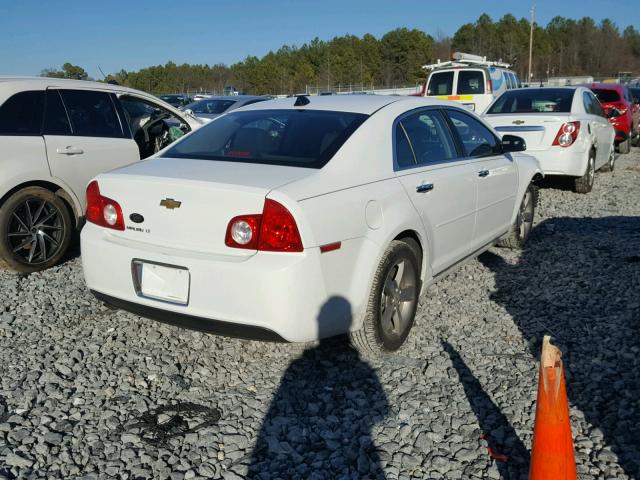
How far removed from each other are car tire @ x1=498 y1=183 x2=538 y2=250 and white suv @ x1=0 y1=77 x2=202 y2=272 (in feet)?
12.8

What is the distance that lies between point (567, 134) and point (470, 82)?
8665mm

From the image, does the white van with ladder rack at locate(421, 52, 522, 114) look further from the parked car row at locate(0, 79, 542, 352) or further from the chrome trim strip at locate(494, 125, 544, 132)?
the parked car row at locate(0, 79, 542, 352)

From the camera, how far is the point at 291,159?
3.74 metres

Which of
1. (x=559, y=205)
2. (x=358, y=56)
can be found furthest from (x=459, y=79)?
(x=358, y=56)

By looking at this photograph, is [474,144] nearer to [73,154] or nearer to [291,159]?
[291,159]

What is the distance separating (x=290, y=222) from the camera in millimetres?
3133

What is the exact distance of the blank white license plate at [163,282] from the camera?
335 cm

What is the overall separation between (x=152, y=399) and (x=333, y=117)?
6.80 feet

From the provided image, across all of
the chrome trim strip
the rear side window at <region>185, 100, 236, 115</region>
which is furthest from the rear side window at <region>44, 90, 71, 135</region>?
the rear side window at <region>185, 100, 236, 115</region>

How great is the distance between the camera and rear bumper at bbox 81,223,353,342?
124 inches

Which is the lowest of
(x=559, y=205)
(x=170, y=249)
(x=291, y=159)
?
(x=559, y=205)

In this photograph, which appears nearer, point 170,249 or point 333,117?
point 170,249

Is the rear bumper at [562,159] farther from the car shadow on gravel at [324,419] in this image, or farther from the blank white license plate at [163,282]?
the blank white license plate at [163,282]

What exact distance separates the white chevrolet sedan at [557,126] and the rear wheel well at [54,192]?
614 cm
